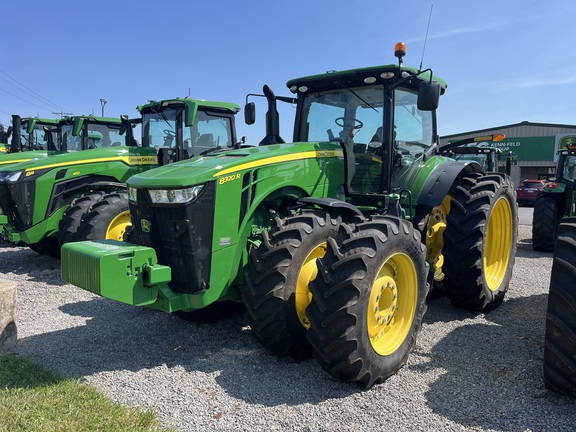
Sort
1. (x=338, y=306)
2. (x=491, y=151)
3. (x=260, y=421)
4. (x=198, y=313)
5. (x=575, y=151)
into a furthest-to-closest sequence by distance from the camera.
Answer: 1. (x=491, y=151)
2. (x=575, y=151)
3. (x=198, y=313)
4. (x=338, y=306)
5. (x=260, y=421)

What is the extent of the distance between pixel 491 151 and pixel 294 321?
30.9 feet

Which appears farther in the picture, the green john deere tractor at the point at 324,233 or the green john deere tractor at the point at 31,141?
the green john deere tractor at the point at 31,141

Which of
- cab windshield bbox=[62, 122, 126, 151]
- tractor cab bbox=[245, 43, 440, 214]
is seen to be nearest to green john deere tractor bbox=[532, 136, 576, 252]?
tractor cab bbox=[245, 43, 440, 214]

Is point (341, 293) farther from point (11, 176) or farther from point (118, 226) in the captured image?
point (11, 176)

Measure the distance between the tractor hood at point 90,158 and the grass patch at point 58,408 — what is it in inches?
179

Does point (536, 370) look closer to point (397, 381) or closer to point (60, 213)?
point (397, 381)

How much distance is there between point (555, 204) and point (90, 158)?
9158mm

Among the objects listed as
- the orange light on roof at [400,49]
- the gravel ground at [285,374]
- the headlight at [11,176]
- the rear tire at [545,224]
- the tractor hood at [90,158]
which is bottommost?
the gravel ground at [285,374]

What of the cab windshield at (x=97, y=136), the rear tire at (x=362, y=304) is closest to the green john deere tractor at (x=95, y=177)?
the cab windshield at (x=97, y=136)

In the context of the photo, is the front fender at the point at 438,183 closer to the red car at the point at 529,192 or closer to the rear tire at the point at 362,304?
the rear tire at the point at 362,304

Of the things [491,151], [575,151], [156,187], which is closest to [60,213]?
[156,187]

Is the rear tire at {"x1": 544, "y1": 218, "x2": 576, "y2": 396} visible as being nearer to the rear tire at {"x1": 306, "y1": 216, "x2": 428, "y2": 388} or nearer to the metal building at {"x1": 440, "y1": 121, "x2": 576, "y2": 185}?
the rear tire at {"x1": 306, "y1": 216, "x2": 428, "y2": 388}

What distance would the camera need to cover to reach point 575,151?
1023 centimetres

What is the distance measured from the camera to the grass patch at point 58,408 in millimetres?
2803
